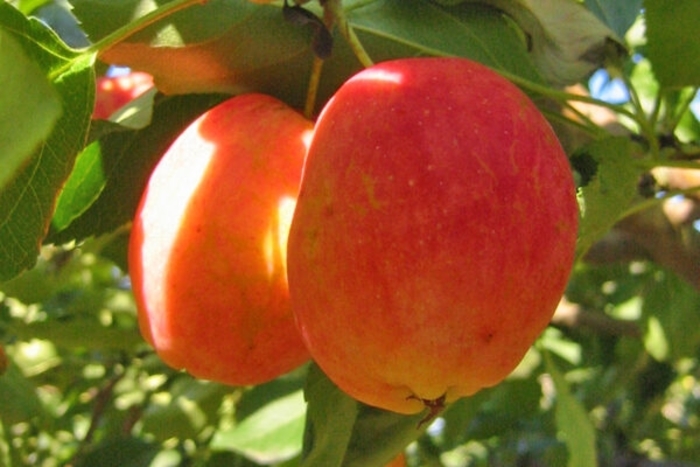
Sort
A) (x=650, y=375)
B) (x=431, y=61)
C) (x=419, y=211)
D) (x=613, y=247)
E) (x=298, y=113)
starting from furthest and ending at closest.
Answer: (x=650, y=375) < (x=613, y=247) < (x=298, y=113) < (x=431, y=61) < (x=419, y=211)

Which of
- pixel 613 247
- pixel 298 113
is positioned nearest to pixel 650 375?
pixel 613 247

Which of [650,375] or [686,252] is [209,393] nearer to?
[686,252]

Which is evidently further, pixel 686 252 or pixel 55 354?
pixel 55 354

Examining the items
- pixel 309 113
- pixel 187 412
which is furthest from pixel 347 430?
pixel 187 412

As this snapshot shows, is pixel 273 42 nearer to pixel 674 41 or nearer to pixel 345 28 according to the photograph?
pixel 345 28

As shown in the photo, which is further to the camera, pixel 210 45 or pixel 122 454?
pixel 122 454

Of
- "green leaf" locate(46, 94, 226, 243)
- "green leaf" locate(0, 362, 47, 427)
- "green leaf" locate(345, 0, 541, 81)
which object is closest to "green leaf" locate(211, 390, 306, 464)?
"green leaf" locate(0, 362, 47, 427)
